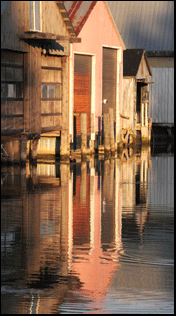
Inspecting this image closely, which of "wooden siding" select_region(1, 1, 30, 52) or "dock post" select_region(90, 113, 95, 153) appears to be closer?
"wooden siding" select_region(1, 1, 30, 52)

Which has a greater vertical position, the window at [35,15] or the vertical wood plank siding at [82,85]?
the window at [35,15]

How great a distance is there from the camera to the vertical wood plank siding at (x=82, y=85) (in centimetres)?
3102

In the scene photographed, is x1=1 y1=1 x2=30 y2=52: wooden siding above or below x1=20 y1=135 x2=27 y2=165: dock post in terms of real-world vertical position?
above

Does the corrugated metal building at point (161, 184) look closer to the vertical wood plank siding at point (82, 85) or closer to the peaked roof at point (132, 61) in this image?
the vertical wood plank siding at point (82, 85)

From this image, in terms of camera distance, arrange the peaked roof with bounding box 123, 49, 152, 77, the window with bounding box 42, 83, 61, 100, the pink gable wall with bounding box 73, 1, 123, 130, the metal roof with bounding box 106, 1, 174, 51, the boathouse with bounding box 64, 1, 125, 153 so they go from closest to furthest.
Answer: the window with bounding box 42, 83, 61, 100 < the boathouse with bounding box 64, 1, 125, 153 < the pink gable wall with bounding box 73, 1, 123, 130 < the peaked roof with bounding box 123, 49, 152, 77 < the metal roof with bounding box 106, 1, 174, 51

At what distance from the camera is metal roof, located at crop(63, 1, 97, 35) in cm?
3106

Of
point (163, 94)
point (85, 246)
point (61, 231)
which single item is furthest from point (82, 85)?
point (85, 246)

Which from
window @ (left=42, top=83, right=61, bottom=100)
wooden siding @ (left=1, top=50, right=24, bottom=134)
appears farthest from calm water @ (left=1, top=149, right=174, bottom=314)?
window @ (left=42, top=83, right=61, bottom=100)

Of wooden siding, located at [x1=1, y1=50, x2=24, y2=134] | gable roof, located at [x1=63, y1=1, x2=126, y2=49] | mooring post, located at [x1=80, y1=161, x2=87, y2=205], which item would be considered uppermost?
gable roof, located at [x1=63, y1=1, x2=126, y2=49]

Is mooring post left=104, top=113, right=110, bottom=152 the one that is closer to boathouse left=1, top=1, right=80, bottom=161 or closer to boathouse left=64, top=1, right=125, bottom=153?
boathouse left=64, top=1, right=125, bottom=153

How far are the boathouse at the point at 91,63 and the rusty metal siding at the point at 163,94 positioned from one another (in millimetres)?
11935

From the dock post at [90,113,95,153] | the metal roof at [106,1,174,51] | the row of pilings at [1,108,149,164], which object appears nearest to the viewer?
the row of pilings at [1,108,149,164]

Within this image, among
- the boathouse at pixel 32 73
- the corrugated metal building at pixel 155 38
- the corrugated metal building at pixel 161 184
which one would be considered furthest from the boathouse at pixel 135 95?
the boathouse at pixel 32 73

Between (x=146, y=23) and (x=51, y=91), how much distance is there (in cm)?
2567
